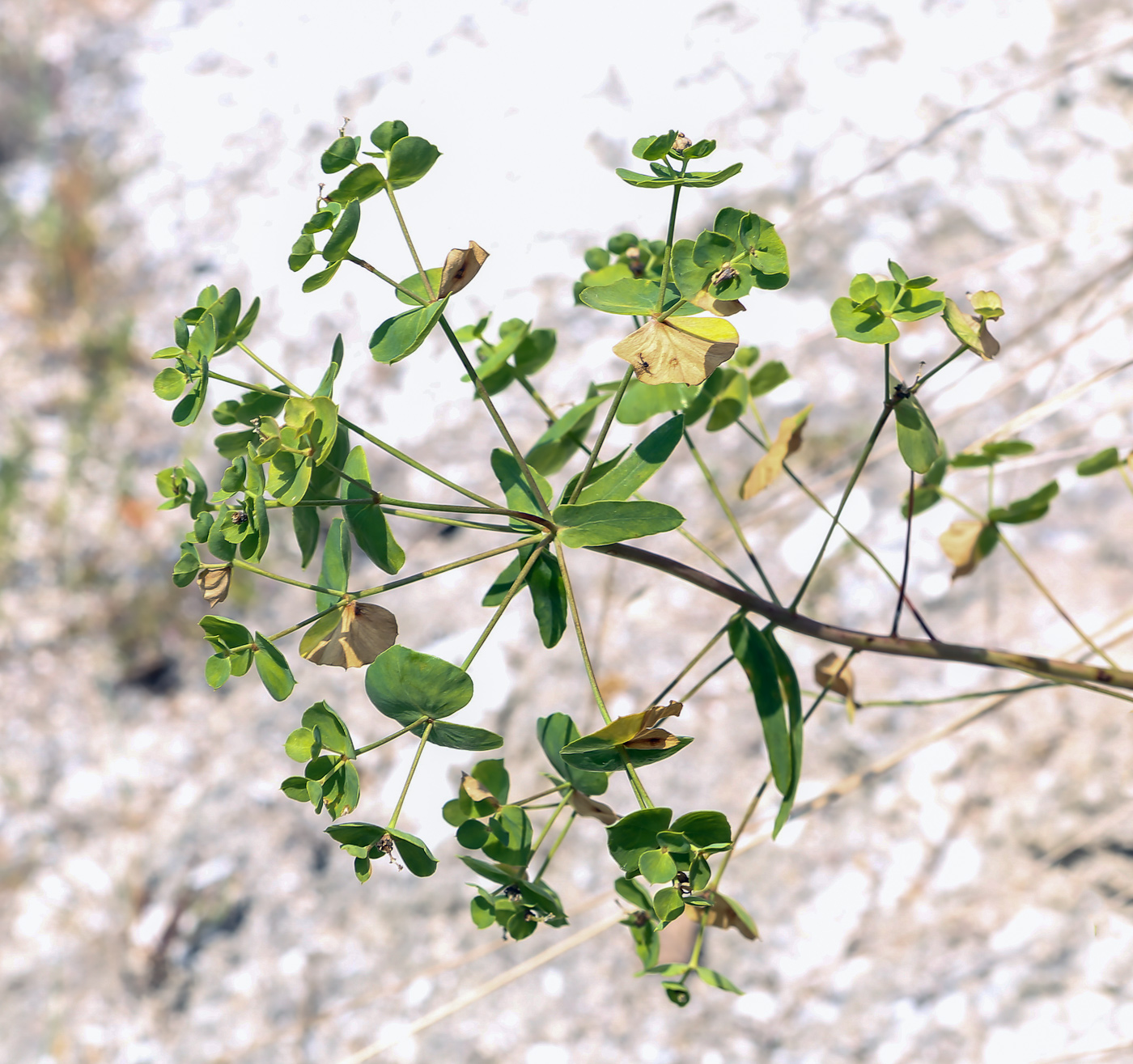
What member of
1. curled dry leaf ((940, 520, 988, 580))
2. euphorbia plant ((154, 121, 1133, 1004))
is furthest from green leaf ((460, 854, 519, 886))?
curled dry leaf ((940, 520, 988, 580))

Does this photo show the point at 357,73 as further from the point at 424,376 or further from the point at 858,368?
the point at 858,368

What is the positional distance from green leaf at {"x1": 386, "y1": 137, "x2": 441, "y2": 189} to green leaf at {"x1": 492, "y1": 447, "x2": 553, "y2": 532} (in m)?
0.11

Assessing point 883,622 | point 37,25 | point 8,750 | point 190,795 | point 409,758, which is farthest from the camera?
point 37,25

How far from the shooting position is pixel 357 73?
146 cm

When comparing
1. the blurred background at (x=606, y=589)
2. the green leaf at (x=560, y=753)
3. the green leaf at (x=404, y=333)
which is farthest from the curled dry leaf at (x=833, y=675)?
the green leaf at (x=404, y=333)

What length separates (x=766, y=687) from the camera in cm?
38

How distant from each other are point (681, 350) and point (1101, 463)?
0.35m

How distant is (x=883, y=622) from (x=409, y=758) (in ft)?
1.68

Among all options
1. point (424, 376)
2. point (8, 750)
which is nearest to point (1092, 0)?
point (424, 376)

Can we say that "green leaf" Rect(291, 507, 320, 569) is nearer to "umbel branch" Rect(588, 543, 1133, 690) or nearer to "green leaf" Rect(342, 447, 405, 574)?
"green leaf" Rect(342, 447, 405, 574)

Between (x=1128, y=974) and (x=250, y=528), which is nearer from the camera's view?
(x=250, y=528)

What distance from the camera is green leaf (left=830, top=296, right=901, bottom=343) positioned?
0.32m

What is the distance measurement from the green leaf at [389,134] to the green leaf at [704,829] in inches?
10.2

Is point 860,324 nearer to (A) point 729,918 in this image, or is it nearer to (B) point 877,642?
(B) point 877,642
